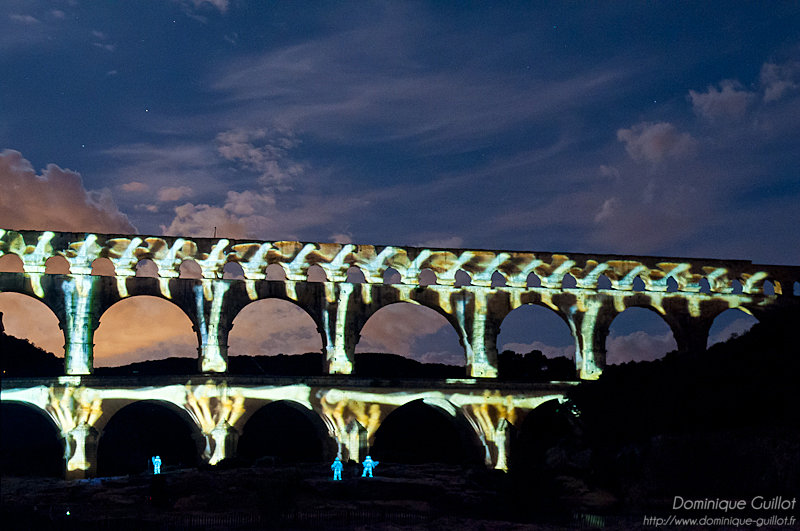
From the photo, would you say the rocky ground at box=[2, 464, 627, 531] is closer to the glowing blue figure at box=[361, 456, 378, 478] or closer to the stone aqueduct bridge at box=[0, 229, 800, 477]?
the glowing blue figure at box=[361, 456, 378, 478]

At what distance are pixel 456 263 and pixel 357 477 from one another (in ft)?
39.9

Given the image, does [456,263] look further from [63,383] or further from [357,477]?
[63,383]

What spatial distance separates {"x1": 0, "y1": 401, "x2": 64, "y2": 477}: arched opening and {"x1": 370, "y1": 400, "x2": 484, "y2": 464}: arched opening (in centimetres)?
1646

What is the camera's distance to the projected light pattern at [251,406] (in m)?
36.2

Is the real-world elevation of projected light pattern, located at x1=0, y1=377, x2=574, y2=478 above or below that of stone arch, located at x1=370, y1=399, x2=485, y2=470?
above

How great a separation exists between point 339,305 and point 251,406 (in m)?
5.76

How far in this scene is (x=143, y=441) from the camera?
52.2 meters

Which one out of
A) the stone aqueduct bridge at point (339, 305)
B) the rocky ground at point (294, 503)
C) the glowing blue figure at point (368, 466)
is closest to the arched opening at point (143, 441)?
the stone aqueduct bridge at point (339, 305)

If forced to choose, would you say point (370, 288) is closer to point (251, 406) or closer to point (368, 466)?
point (251, 406)

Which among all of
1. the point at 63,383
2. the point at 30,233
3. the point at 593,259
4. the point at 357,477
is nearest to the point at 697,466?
the point at 357,477

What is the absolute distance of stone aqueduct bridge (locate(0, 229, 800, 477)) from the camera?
122 feet

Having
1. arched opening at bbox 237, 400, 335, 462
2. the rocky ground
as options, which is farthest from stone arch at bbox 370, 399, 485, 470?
the rocky ground

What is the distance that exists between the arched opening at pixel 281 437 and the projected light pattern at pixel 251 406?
44.5 feet

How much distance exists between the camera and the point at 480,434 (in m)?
39.2
